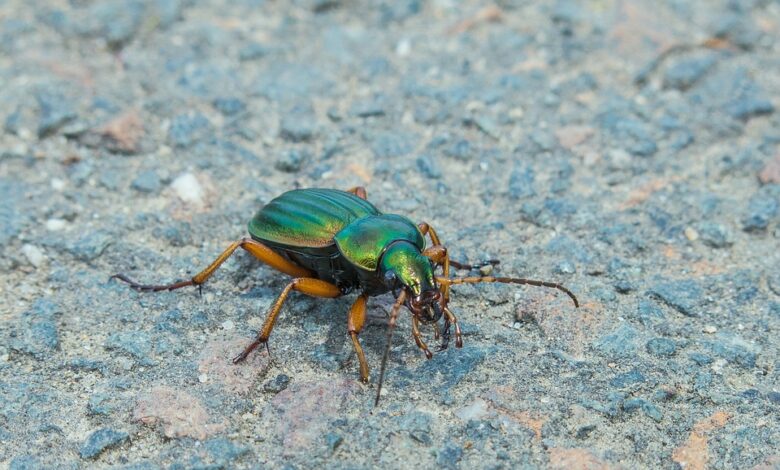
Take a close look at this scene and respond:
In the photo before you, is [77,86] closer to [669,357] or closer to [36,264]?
[36,264]

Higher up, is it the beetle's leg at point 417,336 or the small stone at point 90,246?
the beetle's leg at point 417,336

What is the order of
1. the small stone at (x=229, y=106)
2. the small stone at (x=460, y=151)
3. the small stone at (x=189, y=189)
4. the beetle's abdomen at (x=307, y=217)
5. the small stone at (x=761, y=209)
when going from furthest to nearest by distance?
1. the small stone at (x=229, y=106)
2. the small stone at (x=460, y=151)
3. the small stone at (x=189, y=189)
4. the small stone at (x=761, y=209)
5. the beetle's abdomen at (x=307, y=217)

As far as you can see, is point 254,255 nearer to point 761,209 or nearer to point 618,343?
point 618,343

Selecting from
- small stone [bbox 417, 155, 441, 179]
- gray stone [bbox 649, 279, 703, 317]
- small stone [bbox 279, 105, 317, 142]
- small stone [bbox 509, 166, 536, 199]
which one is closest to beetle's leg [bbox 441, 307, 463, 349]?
gray stone [bbox 649, 279, 703, 317]

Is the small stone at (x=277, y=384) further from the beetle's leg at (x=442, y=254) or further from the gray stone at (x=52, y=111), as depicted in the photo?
the gray stone at (x=52, y=111)

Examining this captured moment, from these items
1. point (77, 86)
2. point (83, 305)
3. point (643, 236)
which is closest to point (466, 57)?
point (643, 236)

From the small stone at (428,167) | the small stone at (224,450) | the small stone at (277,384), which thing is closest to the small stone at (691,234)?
the small stone at (428,167)

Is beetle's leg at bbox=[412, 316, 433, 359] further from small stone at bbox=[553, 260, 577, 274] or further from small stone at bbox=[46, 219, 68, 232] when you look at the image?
small stone at bbox=[46, 219, 68, 232]
